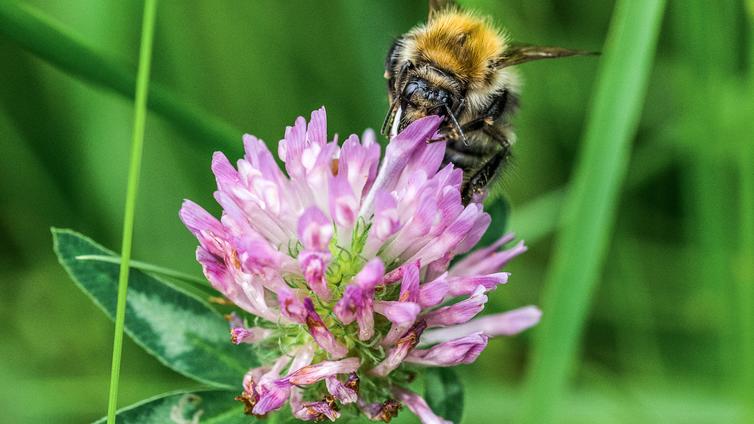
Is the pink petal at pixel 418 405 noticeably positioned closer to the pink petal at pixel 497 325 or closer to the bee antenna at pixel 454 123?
the pink petal at pixel 497 325

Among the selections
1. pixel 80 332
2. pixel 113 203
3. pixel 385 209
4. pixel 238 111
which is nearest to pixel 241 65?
pixel 238 111

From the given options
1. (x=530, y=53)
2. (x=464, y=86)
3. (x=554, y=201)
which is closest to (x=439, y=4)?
(x=530, y=53)

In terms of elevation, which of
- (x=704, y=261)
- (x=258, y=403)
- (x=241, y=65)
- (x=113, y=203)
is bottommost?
(x=258, y=403)

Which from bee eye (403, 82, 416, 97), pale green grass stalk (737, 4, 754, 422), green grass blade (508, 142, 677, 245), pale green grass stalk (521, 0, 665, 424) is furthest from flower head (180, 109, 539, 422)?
green grass blade (508, 142, 677, 245)

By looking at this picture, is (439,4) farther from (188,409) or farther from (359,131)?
(188,409)

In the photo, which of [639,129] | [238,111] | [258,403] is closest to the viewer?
[258,403]

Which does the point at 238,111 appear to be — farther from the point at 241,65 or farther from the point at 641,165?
the point at 641,165
